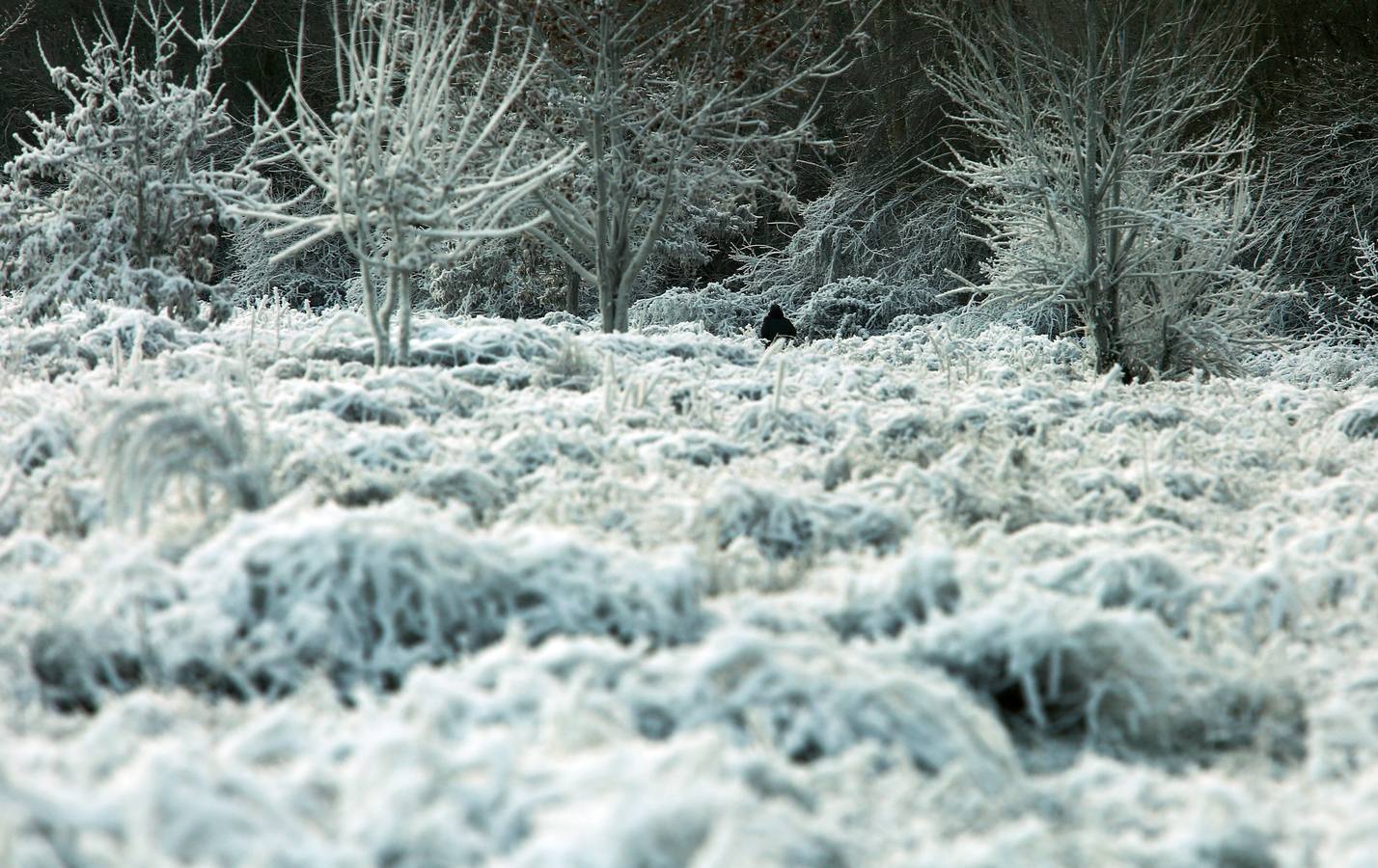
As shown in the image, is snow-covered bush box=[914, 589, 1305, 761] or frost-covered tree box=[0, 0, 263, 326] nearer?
snow-covered bush box=[914, 589, 1305, 761]

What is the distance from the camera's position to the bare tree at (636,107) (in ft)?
33.5

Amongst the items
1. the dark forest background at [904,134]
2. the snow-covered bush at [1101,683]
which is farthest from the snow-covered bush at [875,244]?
the snow-covered bush at [1101,683]

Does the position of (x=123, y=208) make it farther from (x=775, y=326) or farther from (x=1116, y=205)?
(x=1116, y=205)

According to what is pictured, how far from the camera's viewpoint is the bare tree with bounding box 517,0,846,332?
10219 millimetres

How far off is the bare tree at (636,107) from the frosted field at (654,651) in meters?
6.07

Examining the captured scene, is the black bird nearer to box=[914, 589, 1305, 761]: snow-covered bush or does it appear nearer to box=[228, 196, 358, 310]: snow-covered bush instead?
box=[914, 589, 1305, 761]: snow-covered bush

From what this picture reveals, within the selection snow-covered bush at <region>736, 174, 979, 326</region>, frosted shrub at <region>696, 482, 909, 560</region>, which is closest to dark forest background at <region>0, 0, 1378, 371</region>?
snow-covered bush at <region>736, 174, 979, 326</region>

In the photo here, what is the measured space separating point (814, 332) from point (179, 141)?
8.85 meters

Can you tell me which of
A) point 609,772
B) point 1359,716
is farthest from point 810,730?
point 1359,716

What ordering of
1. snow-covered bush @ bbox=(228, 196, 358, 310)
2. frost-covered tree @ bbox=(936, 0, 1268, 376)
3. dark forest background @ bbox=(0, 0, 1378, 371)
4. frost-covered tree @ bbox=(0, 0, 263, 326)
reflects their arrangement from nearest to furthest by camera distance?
frost-covered tree @ bbox=(0, 0, 263, 326) → frost-covered tree @ bbox=(936, 0, 1268, 376) → dark forest background @ bbox=(0, 0, 1378, 371) → snow-covered bush @ bbox=(228, 196, 358, 310)

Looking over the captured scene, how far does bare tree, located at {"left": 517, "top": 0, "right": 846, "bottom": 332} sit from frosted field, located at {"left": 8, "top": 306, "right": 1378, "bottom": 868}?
6070 mm

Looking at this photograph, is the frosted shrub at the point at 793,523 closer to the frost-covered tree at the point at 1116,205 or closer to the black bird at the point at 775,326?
the frost-covered tree at the point at 1116,205

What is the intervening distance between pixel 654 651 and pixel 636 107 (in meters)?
9.32

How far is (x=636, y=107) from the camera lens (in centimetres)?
1119
